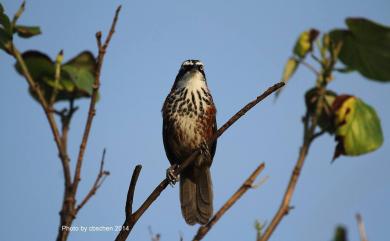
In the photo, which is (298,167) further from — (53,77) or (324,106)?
(53,77)

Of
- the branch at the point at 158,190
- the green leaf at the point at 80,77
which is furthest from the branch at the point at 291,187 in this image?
the green leaf at the point at 80,77

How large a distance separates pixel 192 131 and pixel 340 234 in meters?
4.77

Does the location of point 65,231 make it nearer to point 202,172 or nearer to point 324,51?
point 324,51

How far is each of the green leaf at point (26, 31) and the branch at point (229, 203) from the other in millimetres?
1159

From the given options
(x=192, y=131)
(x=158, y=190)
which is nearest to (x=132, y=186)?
(x=158, y=190)

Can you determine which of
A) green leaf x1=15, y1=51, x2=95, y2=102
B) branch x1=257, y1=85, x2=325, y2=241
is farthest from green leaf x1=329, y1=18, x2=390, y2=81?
green leaf x1=15, y1=51, x2=95, y2=102

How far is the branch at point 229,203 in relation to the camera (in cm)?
183

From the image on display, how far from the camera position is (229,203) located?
1.83 metres

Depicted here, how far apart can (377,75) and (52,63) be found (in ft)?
4.36

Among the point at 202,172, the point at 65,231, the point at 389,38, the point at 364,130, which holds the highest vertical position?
the point at 202,172

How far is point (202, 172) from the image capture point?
6.12 m

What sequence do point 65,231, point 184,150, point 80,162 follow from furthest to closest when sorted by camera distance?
point 184,150 < point 80,162 < point 65,231

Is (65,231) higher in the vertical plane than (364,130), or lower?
lower

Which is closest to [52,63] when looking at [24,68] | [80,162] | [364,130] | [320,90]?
[24,68]
